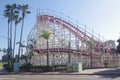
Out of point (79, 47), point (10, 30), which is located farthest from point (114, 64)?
point (10, 30)

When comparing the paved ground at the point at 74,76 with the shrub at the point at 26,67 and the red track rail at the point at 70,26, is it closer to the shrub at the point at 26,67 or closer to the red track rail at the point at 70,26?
the shrub at the point at 26,67

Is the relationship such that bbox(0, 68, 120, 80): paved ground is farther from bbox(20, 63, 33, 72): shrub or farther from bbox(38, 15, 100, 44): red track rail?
bbox(38, 15, 100, 44): red track rail

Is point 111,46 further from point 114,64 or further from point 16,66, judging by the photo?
point 16,66

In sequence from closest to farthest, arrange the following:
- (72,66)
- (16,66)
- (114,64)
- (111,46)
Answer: (72,66) < (16,66) < (114,64) < (111,46)

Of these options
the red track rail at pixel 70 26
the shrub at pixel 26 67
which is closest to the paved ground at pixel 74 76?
the shrub at pixel 26 67

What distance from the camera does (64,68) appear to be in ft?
138

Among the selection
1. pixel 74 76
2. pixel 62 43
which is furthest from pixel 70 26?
pixel 74 76

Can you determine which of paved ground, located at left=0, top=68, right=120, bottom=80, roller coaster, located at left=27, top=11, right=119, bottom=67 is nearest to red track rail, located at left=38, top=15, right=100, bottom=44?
roller coaster, located at left=27, top=11, right=119, bottom=67

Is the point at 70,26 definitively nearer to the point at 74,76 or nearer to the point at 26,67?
the point at 26,67

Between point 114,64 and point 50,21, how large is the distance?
16.8 meters

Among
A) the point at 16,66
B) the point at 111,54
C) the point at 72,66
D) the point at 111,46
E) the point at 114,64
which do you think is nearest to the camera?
the point at 72,66

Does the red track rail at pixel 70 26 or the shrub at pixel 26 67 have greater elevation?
the red track rail at pixel 70 26

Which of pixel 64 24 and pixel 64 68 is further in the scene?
pixel 64 24

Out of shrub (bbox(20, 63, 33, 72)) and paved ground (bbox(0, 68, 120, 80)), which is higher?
shrub (bbox(20, 63, 33, 72))
